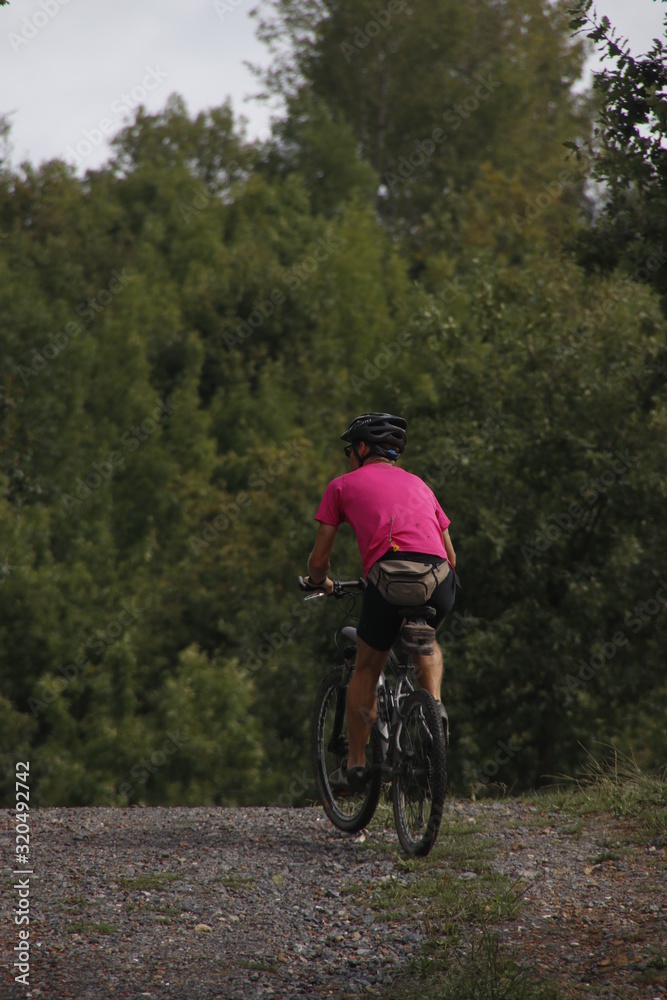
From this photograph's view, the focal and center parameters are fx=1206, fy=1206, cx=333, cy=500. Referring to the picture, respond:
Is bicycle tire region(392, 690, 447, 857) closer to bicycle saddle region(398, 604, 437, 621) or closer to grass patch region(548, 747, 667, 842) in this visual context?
bicycle saddle region(398, 604, 437, 621)

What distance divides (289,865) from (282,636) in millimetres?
16402

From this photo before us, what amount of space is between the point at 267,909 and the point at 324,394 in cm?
3817

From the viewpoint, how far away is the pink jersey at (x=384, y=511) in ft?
18.9

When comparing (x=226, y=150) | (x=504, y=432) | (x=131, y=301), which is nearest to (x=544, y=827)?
(x=504, y=432)

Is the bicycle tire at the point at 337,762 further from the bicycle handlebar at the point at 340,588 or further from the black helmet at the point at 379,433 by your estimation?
the black helmet at the point at 379,433

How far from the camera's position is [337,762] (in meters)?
Result: 6.75

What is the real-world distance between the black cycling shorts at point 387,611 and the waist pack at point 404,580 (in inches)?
1.8

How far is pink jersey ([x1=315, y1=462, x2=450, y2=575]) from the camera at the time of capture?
5773mm

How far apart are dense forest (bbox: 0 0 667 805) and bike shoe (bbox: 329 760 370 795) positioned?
13.0 ft

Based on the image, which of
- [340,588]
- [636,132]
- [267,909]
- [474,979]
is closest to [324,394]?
[636,132]

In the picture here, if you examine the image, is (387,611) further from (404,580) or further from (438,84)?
(438,84)

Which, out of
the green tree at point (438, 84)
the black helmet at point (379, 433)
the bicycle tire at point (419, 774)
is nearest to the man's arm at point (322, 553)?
the black helmet at point (379, 433)

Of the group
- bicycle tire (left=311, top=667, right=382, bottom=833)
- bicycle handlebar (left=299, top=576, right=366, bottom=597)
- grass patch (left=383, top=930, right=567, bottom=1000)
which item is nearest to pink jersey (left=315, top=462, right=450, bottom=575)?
bicycle handlebar (left=299, top=576, right=366, bottom=597)

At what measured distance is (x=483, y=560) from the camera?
17.2 meters
